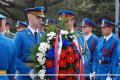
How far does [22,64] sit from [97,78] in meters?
3.55

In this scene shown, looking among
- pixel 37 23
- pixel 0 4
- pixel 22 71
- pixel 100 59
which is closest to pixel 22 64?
pixel 22 71

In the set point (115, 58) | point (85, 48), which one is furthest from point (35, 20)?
point (115, 58)

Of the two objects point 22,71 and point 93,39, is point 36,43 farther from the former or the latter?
point 93,39

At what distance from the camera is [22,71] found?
10828mm

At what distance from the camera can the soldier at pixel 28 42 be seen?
1077cm

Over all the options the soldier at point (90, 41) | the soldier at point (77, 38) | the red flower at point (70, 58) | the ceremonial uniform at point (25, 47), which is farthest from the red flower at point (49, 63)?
the soldier at point (90, 41)

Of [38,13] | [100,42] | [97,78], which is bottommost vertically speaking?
[97,78]

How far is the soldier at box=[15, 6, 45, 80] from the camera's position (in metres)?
10.8

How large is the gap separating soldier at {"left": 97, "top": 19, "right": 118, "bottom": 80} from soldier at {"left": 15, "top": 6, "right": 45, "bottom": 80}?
2847 mm

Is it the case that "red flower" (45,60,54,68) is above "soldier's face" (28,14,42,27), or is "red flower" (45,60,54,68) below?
below

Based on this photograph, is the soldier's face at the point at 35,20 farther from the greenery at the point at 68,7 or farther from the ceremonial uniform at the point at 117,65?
the greenery at the point at 68,7

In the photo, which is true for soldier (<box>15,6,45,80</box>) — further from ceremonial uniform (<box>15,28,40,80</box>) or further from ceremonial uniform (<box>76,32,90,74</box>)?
ceremonial uniform (<box>76,32,90,74</box>)

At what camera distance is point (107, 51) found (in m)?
13.5

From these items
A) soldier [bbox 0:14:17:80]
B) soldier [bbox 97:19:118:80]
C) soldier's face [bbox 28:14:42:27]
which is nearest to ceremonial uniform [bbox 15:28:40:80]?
soldier's face [bbox 28:14:42:27]
